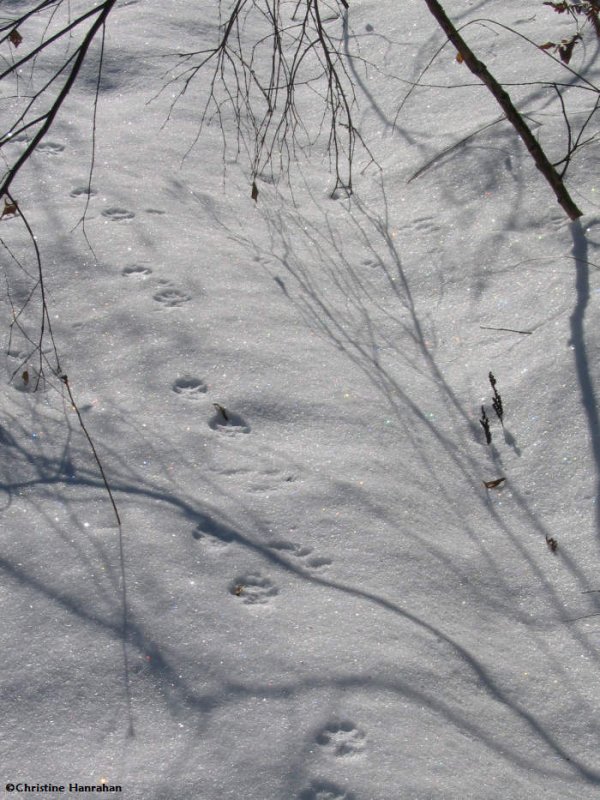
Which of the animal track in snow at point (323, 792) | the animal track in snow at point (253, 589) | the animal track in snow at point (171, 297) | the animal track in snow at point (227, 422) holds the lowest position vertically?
the animal track in snow at point (323, 792)

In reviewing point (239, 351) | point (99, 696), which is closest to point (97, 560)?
point (99, 696)

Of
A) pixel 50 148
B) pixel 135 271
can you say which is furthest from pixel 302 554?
pixel 50 148

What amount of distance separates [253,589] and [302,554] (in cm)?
16

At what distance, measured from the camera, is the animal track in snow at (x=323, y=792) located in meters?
1.36

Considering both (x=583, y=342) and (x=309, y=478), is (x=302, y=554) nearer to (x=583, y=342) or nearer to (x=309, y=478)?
(x=309, y=478)

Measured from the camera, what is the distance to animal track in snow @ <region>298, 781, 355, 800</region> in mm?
1358

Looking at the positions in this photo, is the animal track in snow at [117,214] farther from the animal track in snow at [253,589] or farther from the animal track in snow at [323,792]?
the animal track in snow at [323,792]

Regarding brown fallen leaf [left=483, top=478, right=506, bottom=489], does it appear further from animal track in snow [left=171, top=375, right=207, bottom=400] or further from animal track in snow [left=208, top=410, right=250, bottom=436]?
animal track in snow [left=171, top=375, right=207, bottom=400]

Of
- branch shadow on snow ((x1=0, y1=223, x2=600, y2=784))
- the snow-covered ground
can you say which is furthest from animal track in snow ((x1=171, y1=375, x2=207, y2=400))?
branch shadow on snow ((x1=0, y1=223, x2=600, y2=784))

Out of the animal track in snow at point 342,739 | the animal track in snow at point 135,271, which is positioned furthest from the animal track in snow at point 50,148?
the animal track in snow at point 342,739

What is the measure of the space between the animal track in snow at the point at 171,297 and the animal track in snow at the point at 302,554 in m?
1.03

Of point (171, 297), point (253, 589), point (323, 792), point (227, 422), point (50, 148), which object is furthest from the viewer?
point (50, 148)

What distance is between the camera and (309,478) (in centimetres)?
202

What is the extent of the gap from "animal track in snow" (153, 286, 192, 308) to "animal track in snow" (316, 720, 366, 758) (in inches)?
59.2
